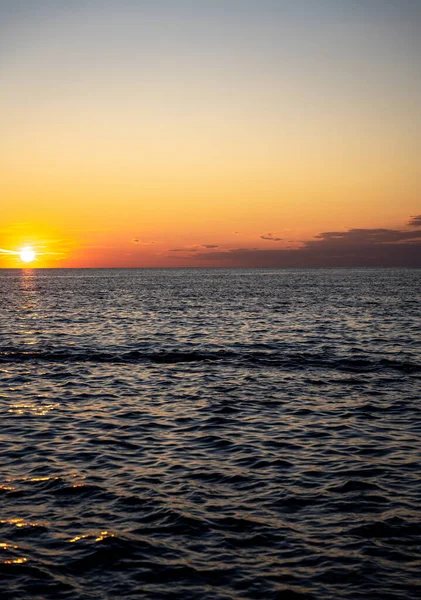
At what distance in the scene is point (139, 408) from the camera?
2297 cm

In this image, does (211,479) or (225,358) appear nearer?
(211,479)

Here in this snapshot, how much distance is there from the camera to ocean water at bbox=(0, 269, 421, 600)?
10.5 meters

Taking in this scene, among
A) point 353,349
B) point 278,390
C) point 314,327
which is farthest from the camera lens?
point 314,327

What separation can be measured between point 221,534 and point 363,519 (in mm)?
3222

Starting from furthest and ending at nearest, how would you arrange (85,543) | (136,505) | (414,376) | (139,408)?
1. (414,376)
2. (139,408)
3. (136,505)
4. (85,543)

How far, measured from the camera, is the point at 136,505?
44.2 feet

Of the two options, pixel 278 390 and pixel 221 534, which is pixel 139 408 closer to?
pixel 278 390

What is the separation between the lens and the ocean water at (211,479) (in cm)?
1051

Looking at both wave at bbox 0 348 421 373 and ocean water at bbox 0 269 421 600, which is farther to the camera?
wave at bbox 0 348 421 373

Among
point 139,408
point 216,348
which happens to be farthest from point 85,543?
point 216,348

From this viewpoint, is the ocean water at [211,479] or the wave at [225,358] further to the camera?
the wave at [225,358]

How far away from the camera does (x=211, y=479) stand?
15172 millimetres

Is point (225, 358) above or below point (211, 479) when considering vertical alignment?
above

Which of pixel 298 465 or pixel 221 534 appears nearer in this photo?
pixel 221 534
